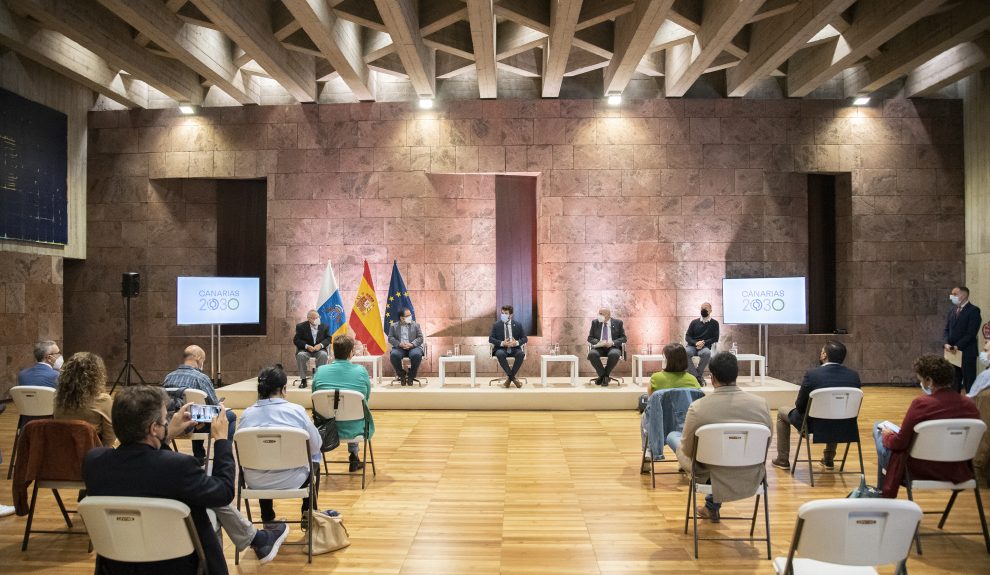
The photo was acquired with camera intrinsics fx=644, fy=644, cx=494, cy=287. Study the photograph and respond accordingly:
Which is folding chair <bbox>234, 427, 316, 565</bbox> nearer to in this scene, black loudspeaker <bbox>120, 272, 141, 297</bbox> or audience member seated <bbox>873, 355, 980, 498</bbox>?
audience member seated <bbox>873, 355, 980, 498</bbox>

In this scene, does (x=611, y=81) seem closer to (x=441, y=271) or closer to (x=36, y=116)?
(x=441, y=271)

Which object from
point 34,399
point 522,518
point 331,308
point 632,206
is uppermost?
point 632,206

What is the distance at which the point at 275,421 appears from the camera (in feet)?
12.0

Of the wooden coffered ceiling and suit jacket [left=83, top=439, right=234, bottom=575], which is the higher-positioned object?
the wooden coffered ceiling

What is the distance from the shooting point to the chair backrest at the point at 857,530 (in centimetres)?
214

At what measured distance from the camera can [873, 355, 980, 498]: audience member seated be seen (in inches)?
138

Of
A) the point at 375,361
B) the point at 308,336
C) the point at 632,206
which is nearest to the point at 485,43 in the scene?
the point at 632,206

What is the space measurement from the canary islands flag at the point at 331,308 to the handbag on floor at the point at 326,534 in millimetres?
5859

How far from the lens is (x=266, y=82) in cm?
1054

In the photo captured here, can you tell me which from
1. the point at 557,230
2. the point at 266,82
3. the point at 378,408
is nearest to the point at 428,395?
the point at 378,408

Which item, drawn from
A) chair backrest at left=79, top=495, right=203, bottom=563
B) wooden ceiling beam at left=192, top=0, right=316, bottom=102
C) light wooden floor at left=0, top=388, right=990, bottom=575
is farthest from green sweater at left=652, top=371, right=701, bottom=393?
wooden ceiling beam at left=192, top=0, right=316, bottom=102

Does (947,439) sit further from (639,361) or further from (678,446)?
(639,361)

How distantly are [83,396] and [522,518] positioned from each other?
109 inches

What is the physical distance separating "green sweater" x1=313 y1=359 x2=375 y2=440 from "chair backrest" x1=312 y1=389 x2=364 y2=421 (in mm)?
70
